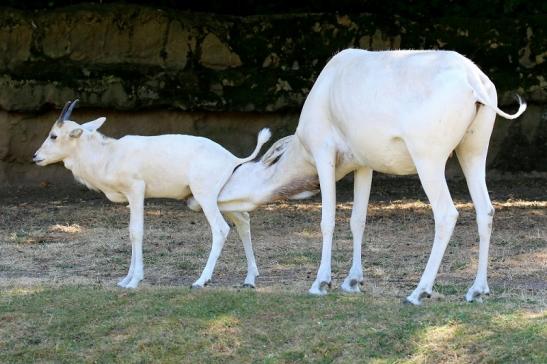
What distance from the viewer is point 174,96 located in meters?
15.1

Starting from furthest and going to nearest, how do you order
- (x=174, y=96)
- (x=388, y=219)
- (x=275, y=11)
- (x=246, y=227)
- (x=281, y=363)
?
(x=275, y=11)
(x=174, y=96)
(x=388, y=219)
(x=246, y=227)
(x=281, y=363)

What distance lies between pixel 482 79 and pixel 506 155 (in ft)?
25.2

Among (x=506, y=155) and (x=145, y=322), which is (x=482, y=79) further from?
(x=506, y=155)

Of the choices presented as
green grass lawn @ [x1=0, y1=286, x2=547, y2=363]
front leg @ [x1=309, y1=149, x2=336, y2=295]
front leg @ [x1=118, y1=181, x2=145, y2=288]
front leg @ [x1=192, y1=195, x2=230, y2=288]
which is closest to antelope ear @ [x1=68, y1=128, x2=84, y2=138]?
front leg @ [x1=118, y1=181, x2=145, y2=288]

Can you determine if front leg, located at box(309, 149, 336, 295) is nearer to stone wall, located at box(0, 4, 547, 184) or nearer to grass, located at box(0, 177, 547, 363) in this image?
grass, located at box(0, 177, 547, 363)

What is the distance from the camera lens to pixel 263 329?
756cm

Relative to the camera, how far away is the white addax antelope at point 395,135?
789 cm

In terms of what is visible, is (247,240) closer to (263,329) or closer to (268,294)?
(268,294)

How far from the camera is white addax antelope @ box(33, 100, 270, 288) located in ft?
30.7

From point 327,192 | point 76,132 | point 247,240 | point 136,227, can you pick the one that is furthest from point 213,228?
point 76,132

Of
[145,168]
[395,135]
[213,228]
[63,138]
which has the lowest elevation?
[213,228]

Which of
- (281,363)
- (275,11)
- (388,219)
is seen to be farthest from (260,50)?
(281,363)

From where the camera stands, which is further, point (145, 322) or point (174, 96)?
point (174, 96)

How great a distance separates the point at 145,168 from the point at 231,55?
6.28 metres
